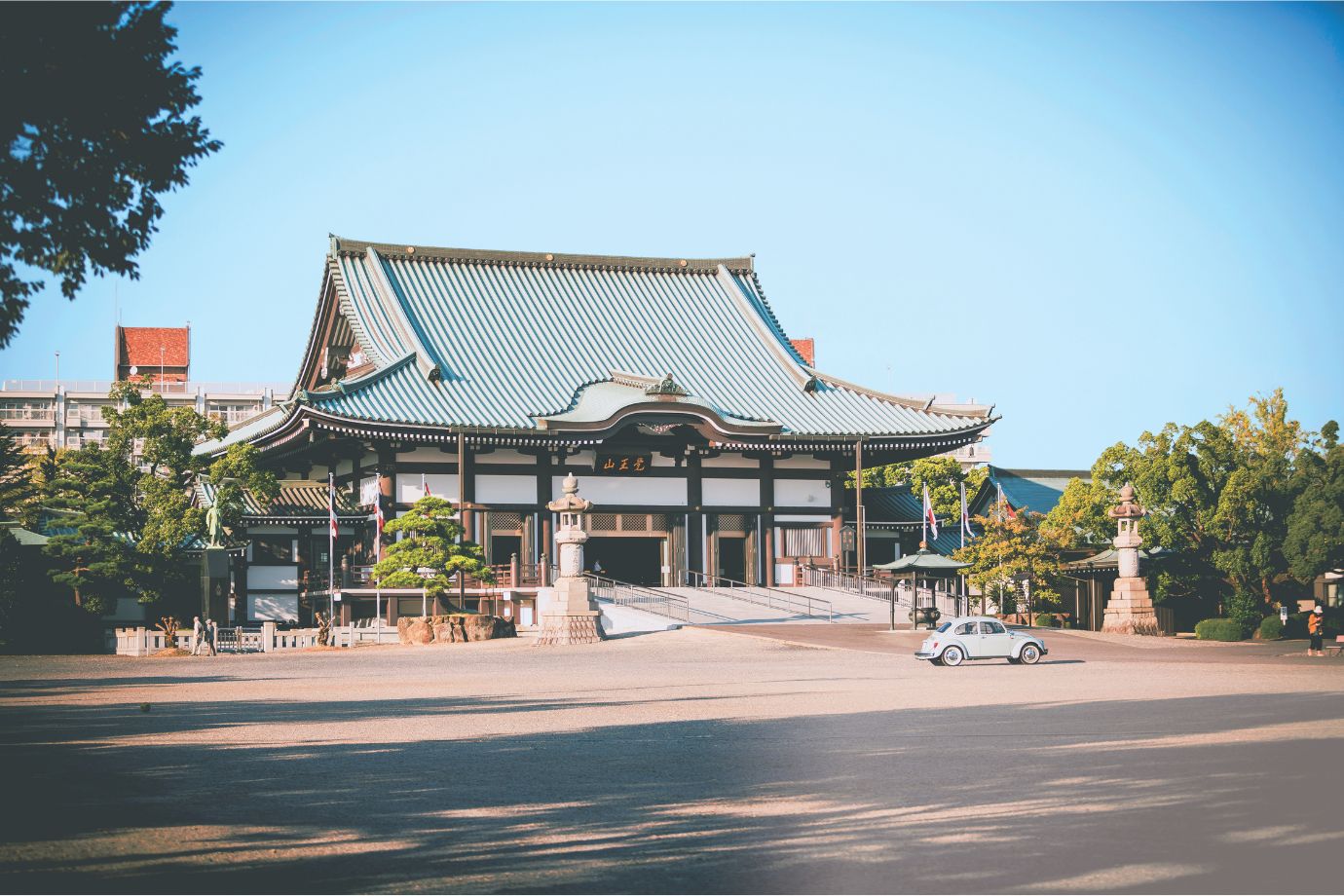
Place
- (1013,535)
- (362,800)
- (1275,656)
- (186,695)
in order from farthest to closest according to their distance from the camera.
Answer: (1013,535) < (1275,656) < (186,695) < (362,800)

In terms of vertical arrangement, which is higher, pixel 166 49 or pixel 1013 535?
pixel 166 49

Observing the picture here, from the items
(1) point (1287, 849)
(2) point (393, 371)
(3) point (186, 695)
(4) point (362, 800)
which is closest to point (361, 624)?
(2) point (393, 371)

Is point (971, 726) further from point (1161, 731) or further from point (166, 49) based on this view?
point (166, 49)

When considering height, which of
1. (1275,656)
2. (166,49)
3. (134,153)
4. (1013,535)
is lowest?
(1275,656)

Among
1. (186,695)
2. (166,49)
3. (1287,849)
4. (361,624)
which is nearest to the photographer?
(1287,849)

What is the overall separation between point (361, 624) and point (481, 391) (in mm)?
11086

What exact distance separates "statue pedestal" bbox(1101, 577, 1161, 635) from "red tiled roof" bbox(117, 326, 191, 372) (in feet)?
331

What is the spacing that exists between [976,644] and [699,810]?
2009 cm

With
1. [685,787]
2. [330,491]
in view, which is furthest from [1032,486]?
[685,787]

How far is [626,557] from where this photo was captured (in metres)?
57.5

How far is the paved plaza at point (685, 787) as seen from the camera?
9062 mm

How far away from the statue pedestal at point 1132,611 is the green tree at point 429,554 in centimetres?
1996

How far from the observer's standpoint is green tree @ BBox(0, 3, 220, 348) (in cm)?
1152

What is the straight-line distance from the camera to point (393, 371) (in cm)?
5184
